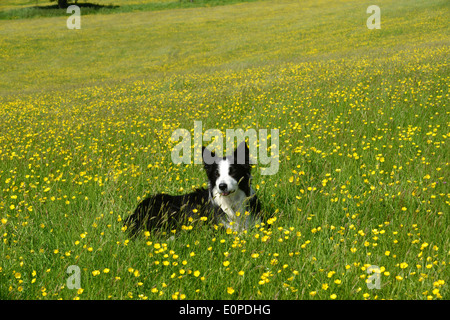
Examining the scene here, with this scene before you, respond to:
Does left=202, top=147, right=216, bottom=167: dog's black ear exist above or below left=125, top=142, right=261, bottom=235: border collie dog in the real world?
above

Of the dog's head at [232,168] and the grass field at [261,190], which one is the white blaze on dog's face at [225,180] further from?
the grass field at [261,190]

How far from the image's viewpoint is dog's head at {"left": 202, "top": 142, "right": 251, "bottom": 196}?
4048 mm

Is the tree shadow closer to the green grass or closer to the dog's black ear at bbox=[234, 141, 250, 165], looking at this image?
the green grass

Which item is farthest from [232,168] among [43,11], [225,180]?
[43,11]

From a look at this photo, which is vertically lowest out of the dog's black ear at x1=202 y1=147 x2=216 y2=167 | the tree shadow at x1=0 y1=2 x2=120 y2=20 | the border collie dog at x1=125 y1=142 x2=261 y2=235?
the border collie dog at x1=125 y1=142 x2=261 y2=235

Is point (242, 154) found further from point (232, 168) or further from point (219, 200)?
point (219, 200)

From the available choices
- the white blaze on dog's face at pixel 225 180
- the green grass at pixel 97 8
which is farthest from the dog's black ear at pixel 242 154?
the green grass at pixel 97 8

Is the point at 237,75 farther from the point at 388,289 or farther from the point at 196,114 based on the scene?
the point at 388,289

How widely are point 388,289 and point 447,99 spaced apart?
19.7 feet

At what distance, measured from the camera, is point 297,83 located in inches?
432

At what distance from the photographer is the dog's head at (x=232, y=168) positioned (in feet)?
13.3

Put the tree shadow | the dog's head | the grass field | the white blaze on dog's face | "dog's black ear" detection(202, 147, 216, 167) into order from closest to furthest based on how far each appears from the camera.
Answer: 1. the grass field
2. the white blaze on dog's face
3. the dog's head
4. "dog's black ear" detection(202, 147, 216, 167)
5. the tree shadow

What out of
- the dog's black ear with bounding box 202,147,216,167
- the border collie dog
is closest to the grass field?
the border collie dog
